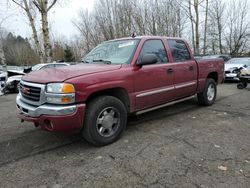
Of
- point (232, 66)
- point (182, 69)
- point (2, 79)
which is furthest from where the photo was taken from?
point (232, 66)

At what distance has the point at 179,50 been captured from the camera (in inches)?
224

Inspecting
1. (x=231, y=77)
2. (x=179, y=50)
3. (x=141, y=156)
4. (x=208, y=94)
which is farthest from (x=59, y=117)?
(x=231, y=77)

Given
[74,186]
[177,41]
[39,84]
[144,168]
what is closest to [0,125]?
[39,84]

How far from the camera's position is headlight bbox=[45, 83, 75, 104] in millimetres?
3457

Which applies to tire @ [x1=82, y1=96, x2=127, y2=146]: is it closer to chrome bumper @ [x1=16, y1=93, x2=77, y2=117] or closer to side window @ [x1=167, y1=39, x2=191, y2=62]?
chrome bumper @ [x1=16, y1=93, x2=77, y2=117]

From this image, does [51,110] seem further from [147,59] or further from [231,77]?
[231,77]

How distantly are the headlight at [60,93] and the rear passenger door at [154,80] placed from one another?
1350mm

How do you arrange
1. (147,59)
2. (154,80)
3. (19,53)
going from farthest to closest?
(19,53), (154,80), (147,59)

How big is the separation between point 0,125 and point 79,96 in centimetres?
315

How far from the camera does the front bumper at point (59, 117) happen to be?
347cm

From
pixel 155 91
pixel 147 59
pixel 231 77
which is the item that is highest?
pixel 147 59

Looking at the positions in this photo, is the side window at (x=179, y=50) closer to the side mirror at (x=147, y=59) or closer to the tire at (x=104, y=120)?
the side mirror at (x=147, y=59)

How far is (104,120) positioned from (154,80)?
141cm

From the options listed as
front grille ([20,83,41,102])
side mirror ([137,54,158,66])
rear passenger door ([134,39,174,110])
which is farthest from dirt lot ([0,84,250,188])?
side mirror ([137,54,158,66])
